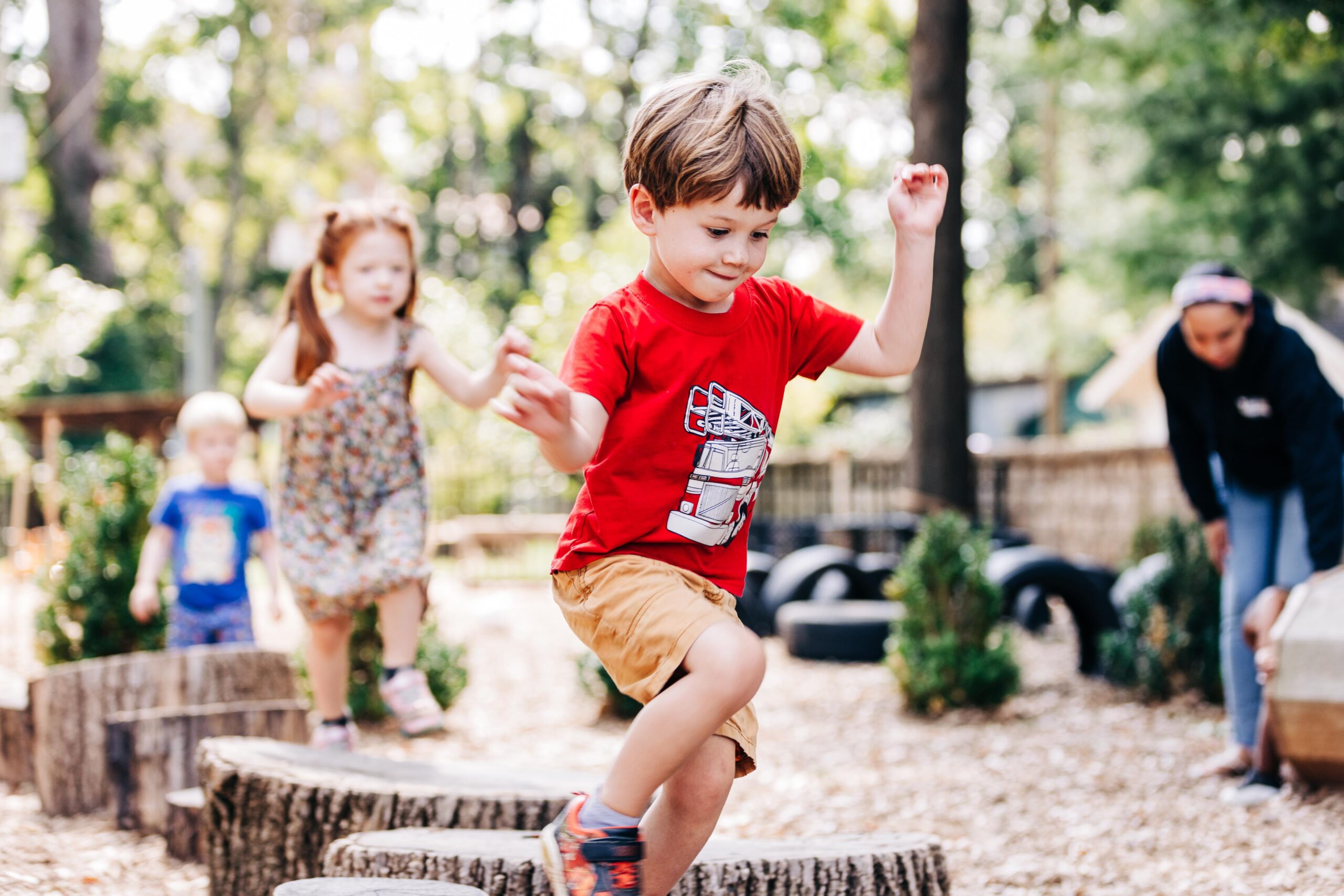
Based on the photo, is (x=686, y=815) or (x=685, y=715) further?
(x=686, y=815)

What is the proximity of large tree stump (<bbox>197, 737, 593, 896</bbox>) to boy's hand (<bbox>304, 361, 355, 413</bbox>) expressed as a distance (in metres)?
0.95

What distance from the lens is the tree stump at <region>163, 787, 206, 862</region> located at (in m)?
3.67

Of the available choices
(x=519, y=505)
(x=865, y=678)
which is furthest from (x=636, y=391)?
(x=519, y=505)

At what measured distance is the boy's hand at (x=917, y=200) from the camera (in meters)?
2.40

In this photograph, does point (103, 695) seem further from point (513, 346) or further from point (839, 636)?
point (839, 636)

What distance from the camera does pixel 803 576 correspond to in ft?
30.6

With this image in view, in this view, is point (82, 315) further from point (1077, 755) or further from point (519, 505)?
point (1077, 755)

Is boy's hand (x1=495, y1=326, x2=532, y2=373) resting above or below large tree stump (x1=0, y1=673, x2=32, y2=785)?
above

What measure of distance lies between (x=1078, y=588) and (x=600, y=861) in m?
5.87

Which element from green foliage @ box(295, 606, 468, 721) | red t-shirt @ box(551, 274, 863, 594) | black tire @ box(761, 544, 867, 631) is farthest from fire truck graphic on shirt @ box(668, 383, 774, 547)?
black tire @ box(761, 544, 867, 631)

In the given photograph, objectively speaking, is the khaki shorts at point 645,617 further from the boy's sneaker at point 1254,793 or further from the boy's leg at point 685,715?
the boy's sneaker at point 1254,793

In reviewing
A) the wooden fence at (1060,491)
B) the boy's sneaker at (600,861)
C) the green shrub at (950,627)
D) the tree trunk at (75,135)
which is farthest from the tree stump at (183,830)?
the tree trunk at (75,135)

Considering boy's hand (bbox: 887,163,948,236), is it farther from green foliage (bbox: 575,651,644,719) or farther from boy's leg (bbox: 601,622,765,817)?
green foliage (bbox: 575,651,644,719)

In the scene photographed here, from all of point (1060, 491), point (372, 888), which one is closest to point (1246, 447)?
point (372, 888)
